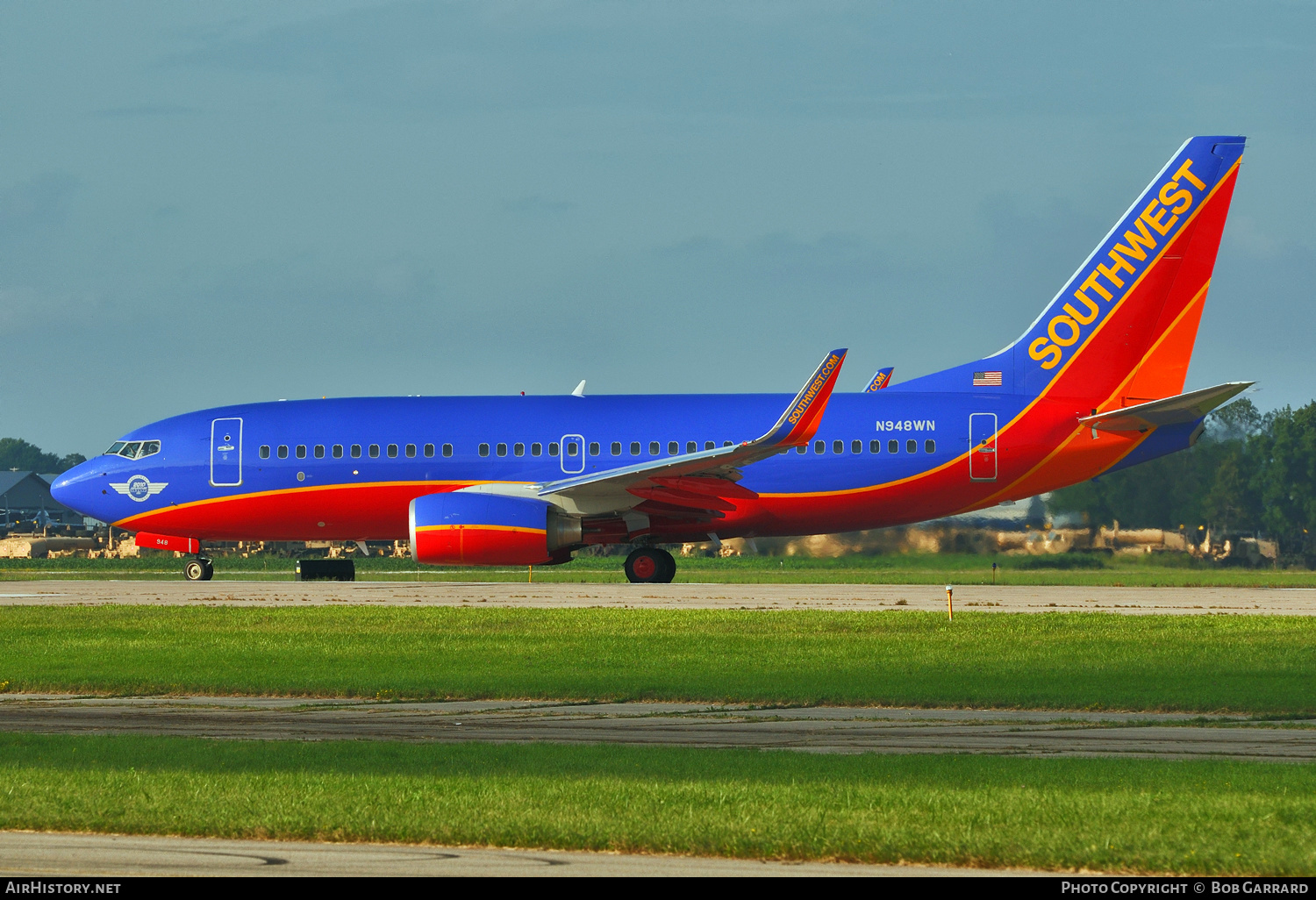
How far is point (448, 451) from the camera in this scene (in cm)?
3484

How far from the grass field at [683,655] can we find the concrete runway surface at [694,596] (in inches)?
83.6

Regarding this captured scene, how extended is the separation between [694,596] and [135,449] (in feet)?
52.3

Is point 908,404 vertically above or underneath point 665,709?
above

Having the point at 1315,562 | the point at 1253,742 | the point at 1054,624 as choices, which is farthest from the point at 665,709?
the point at 1315,562

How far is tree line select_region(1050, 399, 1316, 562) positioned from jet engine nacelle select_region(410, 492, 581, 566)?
46.9ft

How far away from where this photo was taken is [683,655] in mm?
19453

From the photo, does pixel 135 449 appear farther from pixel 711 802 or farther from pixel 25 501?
pixel 25 501

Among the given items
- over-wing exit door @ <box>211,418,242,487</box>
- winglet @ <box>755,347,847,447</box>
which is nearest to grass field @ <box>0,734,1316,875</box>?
winglet @ <box>755,347,847,447</box>

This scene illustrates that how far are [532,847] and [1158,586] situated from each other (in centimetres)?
3011

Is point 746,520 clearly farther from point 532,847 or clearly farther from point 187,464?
point 532,847

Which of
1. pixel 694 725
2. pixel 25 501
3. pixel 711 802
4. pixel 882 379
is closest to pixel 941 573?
pixel 882 379

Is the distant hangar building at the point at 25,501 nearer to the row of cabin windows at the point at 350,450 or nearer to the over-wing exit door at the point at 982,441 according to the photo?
the row of cabin windows at the point at 350,450

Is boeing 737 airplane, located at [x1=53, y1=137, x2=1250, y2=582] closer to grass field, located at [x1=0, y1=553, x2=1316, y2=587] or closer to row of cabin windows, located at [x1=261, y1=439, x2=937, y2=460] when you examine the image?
row of cabin windows, located at [x1=261, y1=439, x2=937, y2=460]

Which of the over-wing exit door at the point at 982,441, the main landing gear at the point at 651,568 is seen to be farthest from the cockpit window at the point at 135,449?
the over-wing exit door at the point at 982,441
